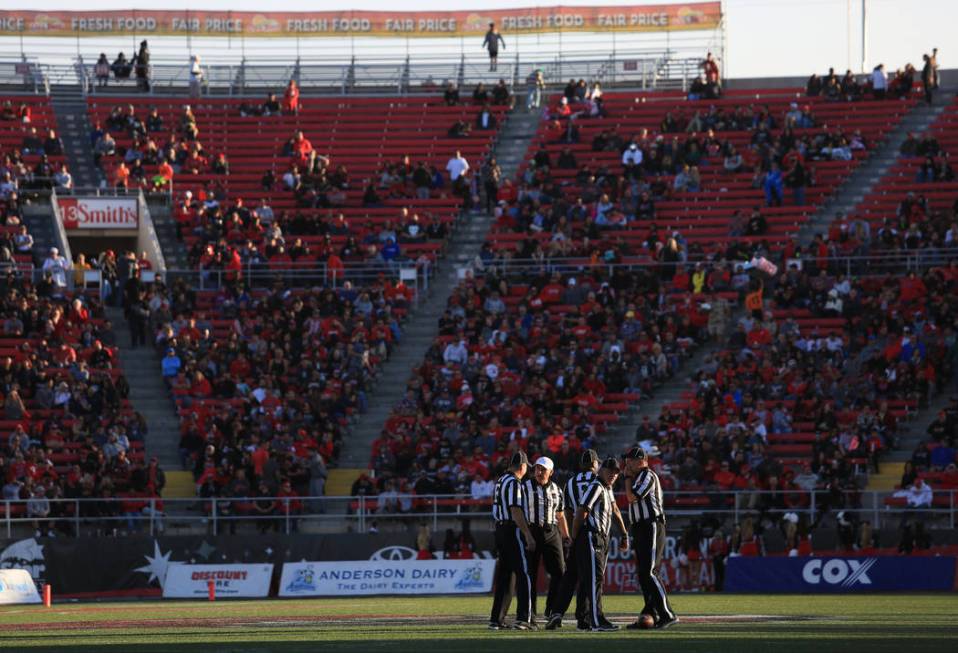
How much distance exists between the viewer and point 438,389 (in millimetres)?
36625

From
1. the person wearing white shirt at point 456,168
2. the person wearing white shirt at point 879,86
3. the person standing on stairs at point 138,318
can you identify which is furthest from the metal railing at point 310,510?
the person wearing white shirt at point 879,86

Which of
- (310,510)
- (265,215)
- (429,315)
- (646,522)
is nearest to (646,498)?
(646,522)

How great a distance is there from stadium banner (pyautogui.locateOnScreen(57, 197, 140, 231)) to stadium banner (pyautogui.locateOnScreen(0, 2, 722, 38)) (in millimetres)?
13325

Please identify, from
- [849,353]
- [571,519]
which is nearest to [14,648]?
[571,519]

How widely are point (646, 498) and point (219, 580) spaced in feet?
47.3

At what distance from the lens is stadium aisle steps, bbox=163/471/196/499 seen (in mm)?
34656

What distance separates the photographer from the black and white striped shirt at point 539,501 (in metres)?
17.9

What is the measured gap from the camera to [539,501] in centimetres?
1789

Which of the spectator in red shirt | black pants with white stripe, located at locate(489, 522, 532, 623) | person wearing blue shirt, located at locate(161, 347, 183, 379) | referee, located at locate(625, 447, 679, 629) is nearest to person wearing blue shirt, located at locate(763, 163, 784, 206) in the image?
the spectator in red shirt

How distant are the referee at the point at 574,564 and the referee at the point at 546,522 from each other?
131 millimetres

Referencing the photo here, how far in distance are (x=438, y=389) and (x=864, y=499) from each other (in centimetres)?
938

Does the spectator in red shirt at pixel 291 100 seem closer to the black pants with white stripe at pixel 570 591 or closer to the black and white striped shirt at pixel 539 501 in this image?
the black and white striped shirt at pixel 539 501

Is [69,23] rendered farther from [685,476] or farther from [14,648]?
[14,648]

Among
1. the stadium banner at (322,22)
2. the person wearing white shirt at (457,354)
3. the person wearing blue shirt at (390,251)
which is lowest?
the person wearing white shirt at (457,354)
